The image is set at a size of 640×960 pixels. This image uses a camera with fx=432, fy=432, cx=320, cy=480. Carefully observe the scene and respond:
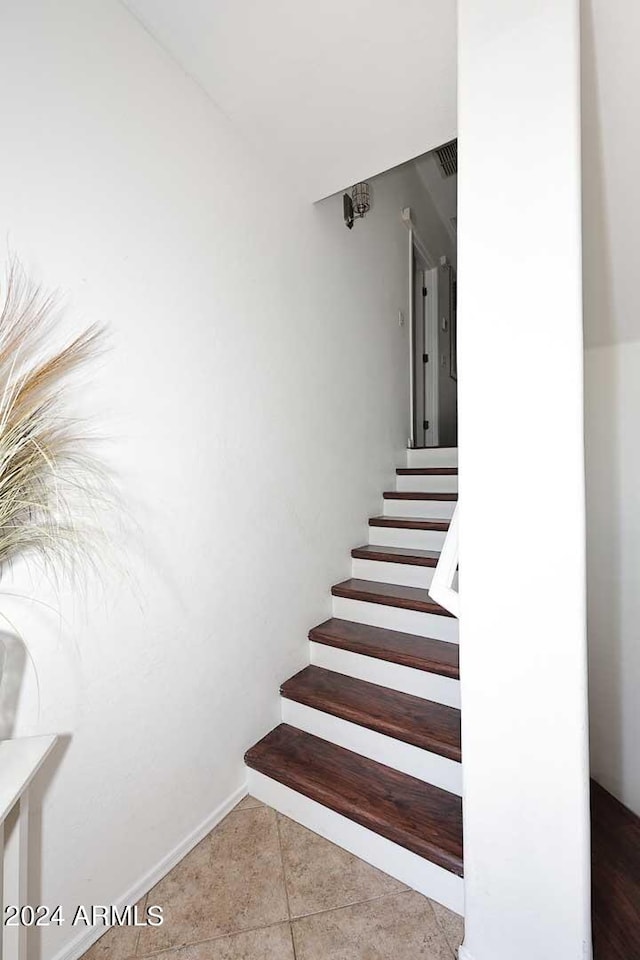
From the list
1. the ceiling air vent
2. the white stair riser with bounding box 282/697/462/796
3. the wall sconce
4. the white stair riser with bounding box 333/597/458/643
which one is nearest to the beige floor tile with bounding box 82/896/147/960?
the white stair riser with bounding box 282/697/462/796

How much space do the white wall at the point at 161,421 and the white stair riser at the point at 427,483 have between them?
1073 mm

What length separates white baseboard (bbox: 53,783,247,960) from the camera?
3.68 feet

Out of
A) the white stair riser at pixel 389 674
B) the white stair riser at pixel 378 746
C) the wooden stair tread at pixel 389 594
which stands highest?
the wooden stair tread at pixel 389 594

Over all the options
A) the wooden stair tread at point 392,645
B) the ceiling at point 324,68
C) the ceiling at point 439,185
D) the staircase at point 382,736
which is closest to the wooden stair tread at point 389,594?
the staircase at point 382,736

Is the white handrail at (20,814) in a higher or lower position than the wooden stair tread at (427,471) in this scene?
lower

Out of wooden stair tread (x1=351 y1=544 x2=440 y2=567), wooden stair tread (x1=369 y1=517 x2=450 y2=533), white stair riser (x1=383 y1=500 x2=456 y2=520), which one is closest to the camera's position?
wooden stair tread (x1=351 y1=544 x2=440 y2=567)

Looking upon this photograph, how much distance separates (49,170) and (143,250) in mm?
279

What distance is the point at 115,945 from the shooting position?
1157 mm

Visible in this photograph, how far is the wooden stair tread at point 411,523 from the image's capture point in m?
2.34

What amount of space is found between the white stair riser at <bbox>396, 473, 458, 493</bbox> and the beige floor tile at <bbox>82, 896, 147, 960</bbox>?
2401 millimetres

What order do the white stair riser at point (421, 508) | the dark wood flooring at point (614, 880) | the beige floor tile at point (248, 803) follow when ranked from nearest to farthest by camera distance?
the dark wood flooring at point (614, 880), the beige floor tile at point (248, 803), the white stair riser at point (421, 508)

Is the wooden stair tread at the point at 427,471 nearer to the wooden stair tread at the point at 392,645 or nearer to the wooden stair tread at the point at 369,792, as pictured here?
the wooden stair tread at the point at 392,645

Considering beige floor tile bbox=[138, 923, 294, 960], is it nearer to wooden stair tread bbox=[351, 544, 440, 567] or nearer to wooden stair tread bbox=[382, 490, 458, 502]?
wooden stair tread bbox=[351, 544, 440, 567]

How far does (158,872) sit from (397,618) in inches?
48.3
